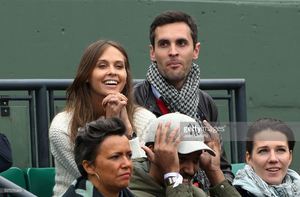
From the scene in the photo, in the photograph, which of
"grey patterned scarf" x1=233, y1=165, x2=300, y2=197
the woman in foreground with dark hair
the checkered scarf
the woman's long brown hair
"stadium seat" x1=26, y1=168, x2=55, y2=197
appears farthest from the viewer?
"stadium seat" x1=26, y1=168, x2=55, y2=197

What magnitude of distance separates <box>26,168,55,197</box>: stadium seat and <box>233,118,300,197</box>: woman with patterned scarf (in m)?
1.17

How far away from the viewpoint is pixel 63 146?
617 centimetres

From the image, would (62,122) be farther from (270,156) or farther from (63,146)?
(270,156)

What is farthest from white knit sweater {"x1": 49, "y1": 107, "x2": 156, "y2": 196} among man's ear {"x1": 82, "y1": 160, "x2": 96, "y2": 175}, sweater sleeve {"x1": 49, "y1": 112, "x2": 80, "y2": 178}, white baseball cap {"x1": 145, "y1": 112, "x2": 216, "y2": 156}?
man's ear {"x1": 82, "y1": 160, "x2": 96, "y2": 175}

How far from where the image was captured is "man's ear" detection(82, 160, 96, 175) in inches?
215

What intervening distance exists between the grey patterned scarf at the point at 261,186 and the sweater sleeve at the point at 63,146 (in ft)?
3.55

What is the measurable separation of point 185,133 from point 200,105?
106 cm

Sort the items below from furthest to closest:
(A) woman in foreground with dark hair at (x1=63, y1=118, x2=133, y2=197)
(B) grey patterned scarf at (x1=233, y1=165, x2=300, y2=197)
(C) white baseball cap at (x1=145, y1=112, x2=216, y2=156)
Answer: (B) grey patterned scarf at (x1=233, y1=165, x2=300, y2=197)
(C) white baseball cap at (x1=145, y1=112, x2=216, y2=156)
(A) woman in foreground with dark hair at (x1=63, y1=118, x2=133, y2=197)

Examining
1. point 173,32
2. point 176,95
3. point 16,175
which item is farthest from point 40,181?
point 173,32

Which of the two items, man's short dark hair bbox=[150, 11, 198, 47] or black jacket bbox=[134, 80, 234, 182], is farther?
man's short dark hair bbox=[150, 11, 198, 47]

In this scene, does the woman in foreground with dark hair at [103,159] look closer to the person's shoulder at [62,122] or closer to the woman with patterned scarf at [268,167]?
the person's shoulder at [62,122]

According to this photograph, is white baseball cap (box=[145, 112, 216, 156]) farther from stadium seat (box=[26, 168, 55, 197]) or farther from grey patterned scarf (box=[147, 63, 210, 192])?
stadium seat (box=[26, 168, 55, 197])

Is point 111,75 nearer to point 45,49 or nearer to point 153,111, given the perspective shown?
point 153,111

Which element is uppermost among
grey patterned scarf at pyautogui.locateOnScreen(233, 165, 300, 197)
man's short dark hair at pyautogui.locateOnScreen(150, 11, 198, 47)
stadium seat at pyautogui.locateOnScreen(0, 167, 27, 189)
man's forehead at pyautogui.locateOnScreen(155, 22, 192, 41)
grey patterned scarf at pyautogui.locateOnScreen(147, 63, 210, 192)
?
man's short dark hair at pyautogui.locateOnScreen(150, 11, 198, 47)
